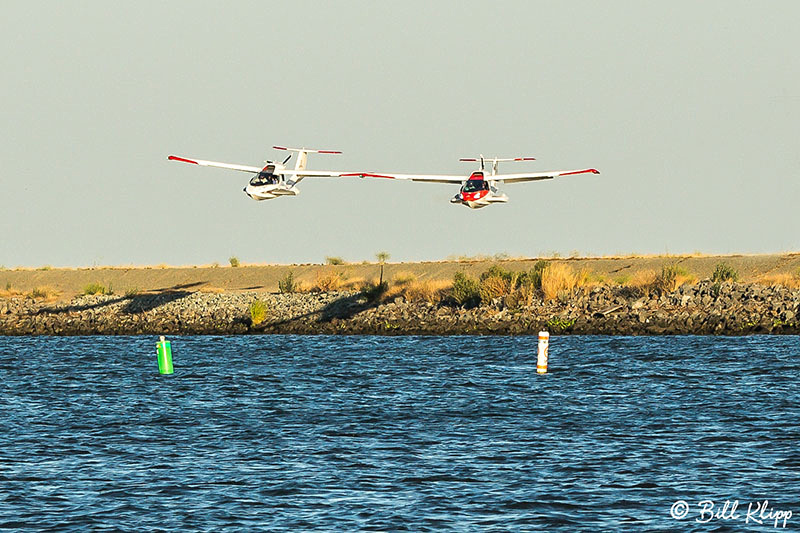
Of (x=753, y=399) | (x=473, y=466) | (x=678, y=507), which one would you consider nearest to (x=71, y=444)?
(x=473, y=466)

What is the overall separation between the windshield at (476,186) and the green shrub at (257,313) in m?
11.1

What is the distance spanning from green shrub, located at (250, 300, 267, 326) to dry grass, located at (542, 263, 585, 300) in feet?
42.9

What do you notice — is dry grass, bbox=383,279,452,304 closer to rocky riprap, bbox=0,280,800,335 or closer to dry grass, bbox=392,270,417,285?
rocky riprap, bbox=0,280,800,335

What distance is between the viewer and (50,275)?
89938 mm

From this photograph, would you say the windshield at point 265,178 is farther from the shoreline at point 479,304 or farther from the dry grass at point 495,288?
the dry grass at point 495,288

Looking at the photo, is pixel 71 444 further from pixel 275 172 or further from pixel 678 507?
pixel 275 172

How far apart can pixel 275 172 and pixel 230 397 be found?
81.2 ft

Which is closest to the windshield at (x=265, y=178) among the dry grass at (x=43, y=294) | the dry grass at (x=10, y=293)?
the dry grass at (x=43, y=294)

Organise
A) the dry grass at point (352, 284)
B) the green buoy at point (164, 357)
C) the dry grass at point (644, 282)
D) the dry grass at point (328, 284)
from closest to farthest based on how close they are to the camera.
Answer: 1. the green buoy at point (164, 357)
2. the dry grass at point (644, 282)
3. the dry grass at point (352, 284)
4. the dry grass at point (328, 284)

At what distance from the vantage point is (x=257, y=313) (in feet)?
189

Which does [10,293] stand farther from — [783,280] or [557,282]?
[783,280]

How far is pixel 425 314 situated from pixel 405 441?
31.7 m

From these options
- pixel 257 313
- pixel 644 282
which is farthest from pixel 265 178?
pixel 644 282

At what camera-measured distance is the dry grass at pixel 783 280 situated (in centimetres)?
5403
